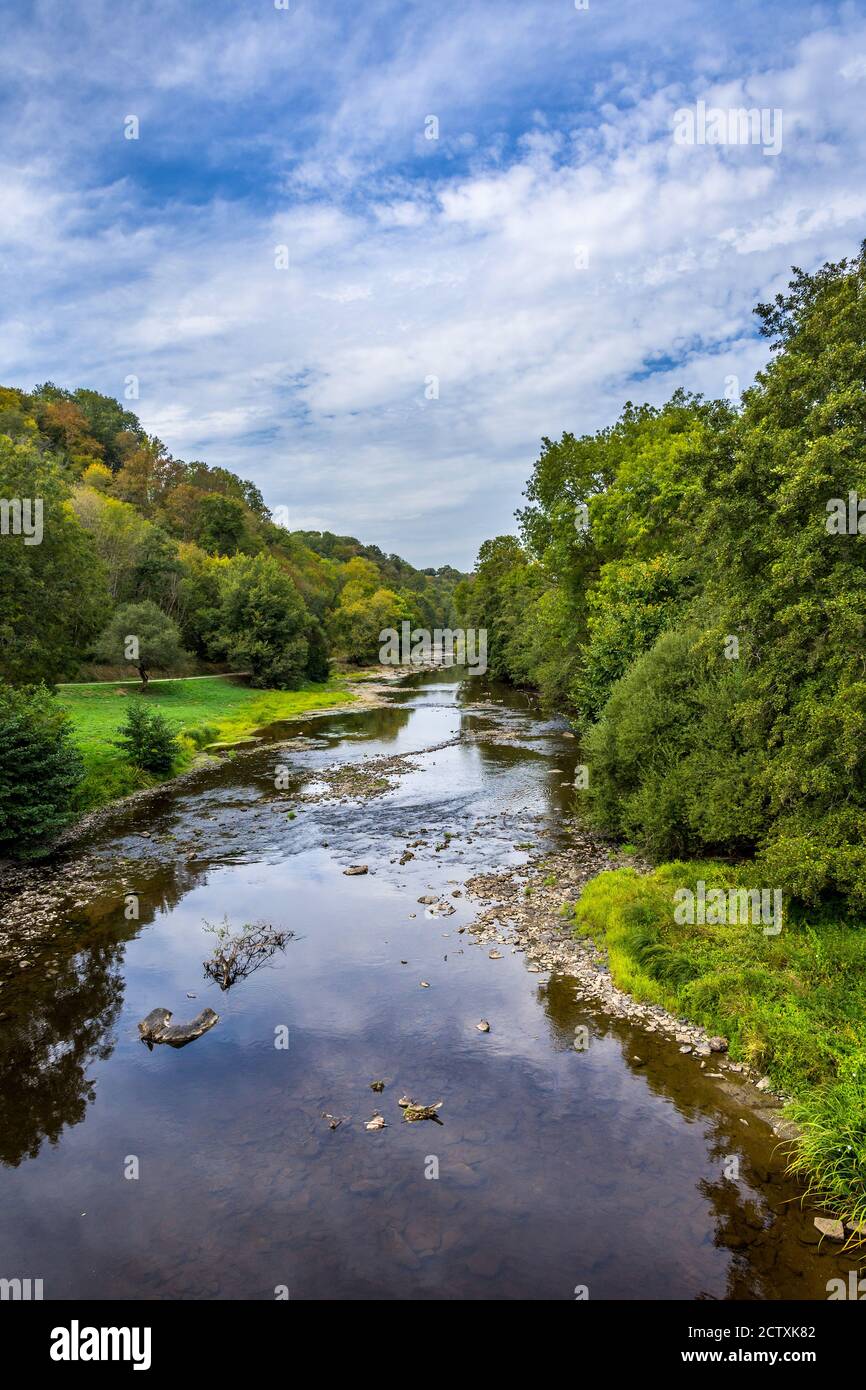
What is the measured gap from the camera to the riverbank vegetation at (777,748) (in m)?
10.9

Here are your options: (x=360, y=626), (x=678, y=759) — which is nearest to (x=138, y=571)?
(x=360, y=626)

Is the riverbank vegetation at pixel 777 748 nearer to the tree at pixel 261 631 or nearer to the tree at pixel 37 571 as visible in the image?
the tree at pixel 37 571

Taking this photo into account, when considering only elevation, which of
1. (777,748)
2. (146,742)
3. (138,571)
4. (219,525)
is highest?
(219,525)

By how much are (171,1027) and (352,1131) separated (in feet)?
15.1

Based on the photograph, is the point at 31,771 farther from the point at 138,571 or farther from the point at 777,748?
the point at 138,571

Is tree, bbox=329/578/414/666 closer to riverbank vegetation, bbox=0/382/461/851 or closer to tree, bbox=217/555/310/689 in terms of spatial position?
riverbank vegetation, bbox=0/382/461/851

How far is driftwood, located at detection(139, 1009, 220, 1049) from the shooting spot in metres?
12.0

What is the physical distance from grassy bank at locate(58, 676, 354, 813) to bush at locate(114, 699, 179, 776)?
21.0 inches

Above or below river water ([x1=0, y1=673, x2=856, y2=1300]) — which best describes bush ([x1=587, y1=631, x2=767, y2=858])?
above

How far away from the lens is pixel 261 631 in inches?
2463

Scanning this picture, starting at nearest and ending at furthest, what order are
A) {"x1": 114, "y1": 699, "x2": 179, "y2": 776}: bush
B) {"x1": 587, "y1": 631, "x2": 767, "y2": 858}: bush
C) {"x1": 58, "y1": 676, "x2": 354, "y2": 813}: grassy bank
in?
{"x1": 587, "y1": 631, "x2": 767, "y2": 858}: bush
{"x1": 58, "y1": 676, "x2": 354, "y2": 813}: grassy bank
{"x1": 114, "y1": 699, "x2": 179, "y2": 776}: bush

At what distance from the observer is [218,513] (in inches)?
3317

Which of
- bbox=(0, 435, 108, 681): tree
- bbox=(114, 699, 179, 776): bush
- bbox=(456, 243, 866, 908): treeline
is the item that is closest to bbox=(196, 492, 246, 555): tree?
bbox=(114, 699, 179, 776): bush
